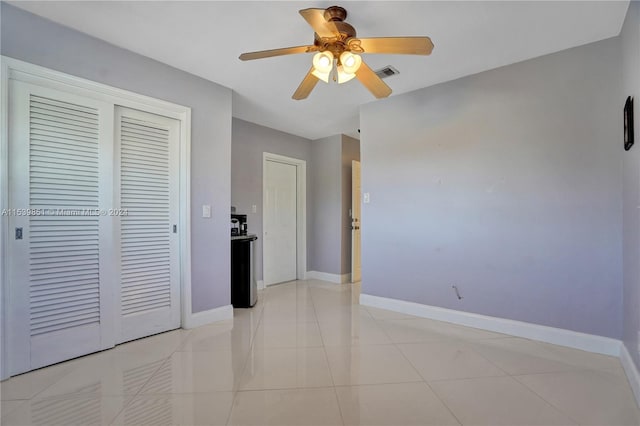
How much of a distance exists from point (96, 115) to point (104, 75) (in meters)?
0.33

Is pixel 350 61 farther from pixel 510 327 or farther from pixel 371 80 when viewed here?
pixel 510 327

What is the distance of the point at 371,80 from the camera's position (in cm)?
206

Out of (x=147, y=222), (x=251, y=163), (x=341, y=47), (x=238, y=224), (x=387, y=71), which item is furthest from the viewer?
(x=251, y=163)

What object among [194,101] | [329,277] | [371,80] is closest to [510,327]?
[371,80]

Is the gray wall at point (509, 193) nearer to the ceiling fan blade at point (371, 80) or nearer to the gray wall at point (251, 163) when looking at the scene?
the ceiling fan blade at point (371, 80)

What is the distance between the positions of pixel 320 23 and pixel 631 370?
294 centimetres

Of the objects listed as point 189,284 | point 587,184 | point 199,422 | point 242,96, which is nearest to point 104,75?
point 242,96

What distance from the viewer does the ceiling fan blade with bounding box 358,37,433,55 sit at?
1.67 meters

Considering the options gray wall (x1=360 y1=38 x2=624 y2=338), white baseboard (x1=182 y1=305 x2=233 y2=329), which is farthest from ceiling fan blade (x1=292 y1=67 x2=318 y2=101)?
white baseboard (x1=182 y1=305 x2=233 y2=329)

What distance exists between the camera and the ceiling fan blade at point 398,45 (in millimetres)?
1669

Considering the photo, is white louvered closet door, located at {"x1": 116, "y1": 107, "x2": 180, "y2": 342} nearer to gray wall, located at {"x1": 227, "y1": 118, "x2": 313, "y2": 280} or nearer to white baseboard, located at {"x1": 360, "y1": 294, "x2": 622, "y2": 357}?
gray wall, located at {"x1": 227, "y1": 118, "x2": 313, "y2": 280}

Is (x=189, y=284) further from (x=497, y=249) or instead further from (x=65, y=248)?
(x=497, y=249)

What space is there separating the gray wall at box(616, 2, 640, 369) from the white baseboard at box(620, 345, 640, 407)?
0.15ft

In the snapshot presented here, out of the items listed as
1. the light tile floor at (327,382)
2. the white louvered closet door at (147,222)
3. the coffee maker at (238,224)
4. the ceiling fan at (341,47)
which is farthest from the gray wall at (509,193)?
the white louvered closet door at (147,222)
